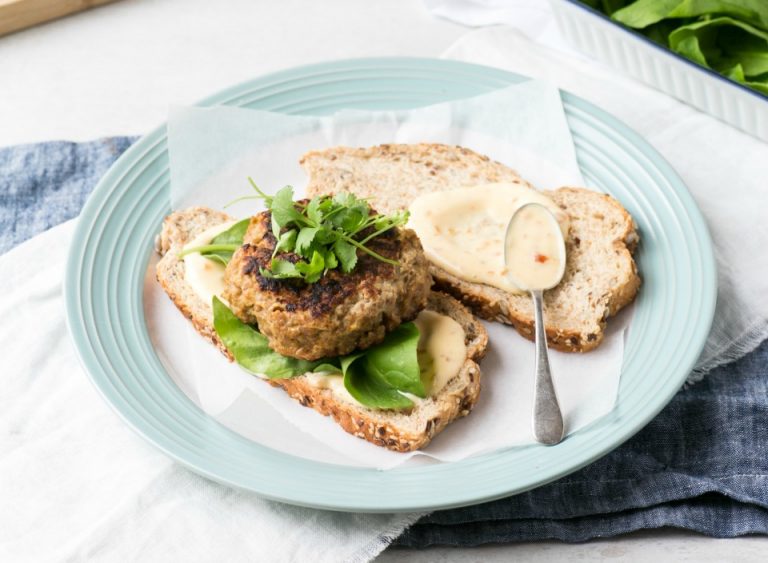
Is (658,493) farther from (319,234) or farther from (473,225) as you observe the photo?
(319,234)

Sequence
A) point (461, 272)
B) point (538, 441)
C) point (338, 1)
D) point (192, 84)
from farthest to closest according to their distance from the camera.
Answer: point (338, 1) → point (192, 84) → point (461, 272) → point (538, 441)

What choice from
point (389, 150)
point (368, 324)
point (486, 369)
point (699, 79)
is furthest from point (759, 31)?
point (368, 324)

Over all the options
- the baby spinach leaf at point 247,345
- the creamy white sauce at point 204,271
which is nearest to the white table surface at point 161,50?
the creamy white sauce at point 204,271

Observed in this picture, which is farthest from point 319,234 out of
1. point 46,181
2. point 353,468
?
point 46,181

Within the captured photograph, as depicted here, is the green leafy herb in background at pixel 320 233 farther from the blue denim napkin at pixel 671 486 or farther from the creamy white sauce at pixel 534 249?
the blue denim napkin at pixel 671 486

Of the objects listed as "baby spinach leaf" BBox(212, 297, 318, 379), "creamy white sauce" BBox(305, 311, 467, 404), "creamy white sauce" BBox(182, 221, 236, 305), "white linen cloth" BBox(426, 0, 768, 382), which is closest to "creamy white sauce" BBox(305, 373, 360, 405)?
Answer: "creamy white sauce" BBox(305, 311, 467, 404)

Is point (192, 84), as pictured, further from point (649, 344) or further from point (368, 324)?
point (649, 344)

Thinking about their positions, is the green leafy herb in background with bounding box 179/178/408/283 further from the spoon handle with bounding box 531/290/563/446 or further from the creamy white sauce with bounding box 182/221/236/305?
the spoon handle with bounding box 531/290/563/446
